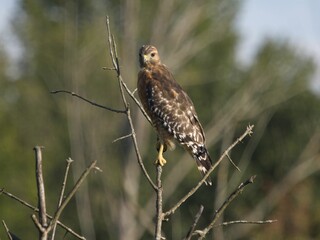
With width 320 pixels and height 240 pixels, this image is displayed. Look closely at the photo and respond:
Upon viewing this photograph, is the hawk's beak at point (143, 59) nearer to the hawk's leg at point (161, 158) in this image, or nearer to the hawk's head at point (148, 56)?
the hawk's head at point (148, 56)

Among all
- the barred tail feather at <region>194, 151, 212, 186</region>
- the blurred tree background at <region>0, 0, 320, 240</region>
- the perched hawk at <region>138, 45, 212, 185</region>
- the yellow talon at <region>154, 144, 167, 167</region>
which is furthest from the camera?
the blurred tree background at <region>0, 0, 320, 240</region>

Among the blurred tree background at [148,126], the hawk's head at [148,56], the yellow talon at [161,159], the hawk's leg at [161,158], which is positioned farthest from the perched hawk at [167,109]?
the blurred tree background at [148,126]

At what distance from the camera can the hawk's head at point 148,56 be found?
9656mm

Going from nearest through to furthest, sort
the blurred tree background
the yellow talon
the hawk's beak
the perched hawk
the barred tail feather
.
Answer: the yellow talon → the barred tail feather → the perched hawk → the hawk's beak → the blurred tree background

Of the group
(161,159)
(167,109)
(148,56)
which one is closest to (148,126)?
(148,56)

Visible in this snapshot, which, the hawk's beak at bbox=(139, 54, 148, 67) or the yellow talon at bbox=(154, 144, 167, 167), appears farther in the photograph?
the hawk's beak at bbox=(139, 54, 148, 67)

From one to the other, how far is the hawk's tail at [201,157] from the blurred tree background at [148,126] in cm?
1604

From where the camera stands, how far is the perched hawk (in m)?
8.91

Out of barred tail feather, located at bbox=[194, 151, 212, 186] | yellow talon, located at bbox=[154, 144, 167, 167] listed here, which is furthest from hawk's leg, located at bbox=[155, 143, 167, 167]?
barred tail feather, located at bbox=[194, 151, 212, 186]

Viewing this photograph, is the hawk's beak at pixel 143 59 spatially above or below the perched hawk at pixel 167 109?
above

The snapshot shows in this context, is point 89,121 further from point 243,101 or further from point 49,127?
point 49,127

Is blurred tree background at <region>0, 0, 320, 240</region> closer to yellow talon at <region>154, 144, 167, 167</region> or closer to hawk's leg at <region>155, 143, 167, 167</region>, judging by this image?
hawk's leg at <region>155, 143, 167, 167</region>

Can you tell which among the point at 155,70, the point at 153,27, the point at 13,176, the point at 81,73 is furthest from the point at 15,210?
the point at 155,70

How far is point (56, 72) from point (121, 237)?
420 inches
